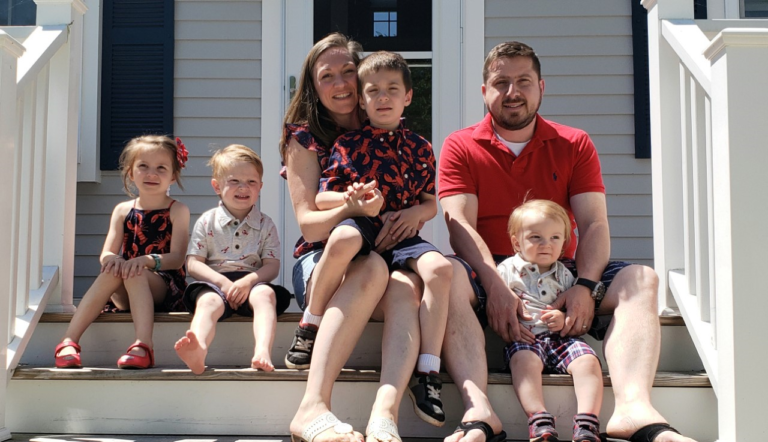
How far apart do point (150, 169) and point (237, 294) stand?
25.7 inches

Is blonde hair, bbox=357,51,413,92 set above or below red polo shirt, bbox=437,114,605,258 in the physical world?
above

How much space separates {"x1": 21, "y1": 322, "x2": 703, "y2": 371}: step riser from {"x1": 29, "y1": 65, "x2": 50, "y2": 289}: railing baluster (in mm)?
197

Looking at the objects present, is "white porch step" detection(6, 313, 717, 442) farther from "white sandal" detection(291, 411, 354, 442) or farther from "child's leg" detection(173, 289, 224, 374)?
"white sandal" detection(291, 411, 354, 442)

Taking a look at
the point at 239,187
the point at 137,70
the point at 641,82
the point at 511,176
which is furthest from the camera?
the point at 137,70

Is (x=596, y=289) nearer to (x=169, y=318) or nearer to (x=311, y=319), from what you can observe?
(x=311, y=319)

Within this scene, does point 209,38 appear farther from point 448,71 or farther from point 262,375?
point 262,375

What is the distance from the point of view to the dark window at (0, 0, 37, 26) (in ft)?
13.4

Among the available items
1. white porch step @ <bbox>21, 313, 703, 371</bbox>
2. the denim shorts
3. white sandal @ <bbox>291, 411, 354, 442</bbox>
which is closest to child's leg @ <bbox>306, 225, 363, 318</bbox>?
the denim shorts

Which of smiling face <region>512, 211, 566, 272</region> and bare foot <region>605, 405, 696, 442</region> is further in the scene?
smiling face <region>512, 211, 566, 272</region>

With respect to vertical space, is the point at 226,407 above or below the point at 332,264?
below

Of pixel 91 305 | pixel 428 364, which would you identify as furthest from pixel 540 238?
pixel 91 305

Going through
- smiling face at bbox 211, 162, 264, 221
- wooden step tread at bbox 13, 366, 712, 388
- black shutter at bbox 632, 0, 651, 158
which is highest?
black shutter at bbox 632, 0, 651, 158

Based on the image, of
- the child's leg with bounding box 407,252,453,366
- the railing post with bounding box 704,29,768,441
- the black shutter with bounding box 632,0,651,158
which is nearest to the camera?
the railing post with bounding box 704,29,768,441

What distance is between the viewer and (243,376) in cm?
223
